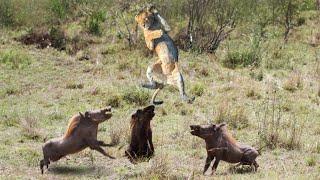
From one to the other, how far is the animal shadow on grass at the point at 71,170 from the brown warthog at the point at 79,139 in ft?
0.51

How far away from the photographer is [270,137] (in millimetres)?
8242

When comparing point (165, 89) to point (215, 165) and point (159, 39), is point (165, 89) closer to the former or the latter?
point (159, 39)

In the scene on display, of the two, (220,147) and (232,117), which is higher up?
(220,147)

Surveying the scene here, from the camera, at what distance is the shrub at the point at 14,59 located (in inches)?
521

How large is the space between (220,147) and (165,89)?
16.5ft

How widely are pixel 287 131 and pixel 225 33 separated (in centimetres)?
694

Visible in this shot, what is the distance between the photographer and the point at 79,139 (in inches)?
270

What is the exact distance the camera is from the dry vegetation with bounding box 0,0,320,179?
24.5 feet

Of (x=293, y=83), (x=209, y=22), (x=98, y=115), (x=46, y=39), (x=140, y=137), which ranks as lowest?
(x=293, y=83)

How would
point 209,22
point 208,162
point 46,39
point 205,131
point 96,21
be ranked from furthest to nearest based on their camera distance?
point 96,21 < point 209,22 < point 46,39 < point 208,162 < point 205,131

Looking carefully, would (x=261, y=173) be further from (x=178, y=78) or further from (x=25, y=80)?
(x=25, y=80)

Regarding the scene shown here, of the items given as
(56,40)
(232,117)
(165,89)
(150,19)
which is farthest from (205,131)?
(56,40)

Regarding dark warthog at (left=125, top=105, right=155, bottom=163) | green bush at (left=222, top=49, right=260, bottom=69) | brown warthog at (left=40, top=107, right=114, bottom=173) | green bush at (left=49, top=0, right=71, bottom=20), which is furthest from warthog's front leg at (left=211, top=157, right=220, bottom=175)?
green bush at (left=49, top=0, right=71, bottom=20)

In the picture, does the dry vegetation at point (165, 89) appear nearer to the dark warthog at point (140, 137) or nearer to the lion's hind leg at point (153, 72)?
the dark warthog at point (140, 137)
